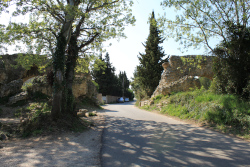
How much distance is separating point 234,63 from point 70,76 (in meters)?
8.37

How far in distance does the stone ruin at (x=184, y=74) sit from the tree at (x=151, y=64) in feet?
18.7

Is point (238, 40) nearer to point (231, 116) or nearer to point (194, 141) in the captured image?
point (231, 116)

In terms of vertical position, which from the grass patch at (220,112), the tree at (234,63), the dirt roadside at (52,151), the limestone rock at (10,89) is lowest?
the dirt roadside at (52,151)

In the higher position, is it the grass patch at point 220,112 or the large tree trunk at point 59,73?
the large tree trunk at point 59,73

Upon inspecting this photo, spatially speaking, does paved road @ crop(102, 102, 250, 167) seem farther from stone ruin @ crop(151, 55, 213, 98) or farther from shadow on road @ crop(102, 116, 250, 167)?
stone ruin @ crop(151, 55, 213, 98)

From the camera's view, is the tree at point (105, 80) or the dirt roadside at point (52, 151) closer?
the dirt roadside at point (52, 151)

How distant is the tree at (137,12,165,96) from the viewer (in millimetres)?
23422

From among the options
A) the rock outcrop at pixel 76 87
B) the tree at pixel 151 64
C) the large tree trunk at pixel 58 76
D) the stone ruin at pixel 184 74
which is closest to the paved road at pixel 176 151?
the large tree trunk at pixel 58 76

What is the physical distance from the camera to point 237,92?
8.37 meters

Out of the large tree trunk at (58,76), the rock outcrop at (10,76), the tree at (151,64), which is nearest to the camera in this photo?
the large tree trunk at (58,76)

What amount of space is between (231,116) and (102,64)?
8742 millimetres

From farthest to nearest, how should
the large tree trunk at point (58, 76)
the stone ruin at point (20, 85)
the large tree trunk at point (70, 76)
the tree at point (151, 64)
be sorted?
1. the tree at point (151, 64)
2. the stone ruin at point (20, 85)
3. the large tree trunk at point (70, 76)
4. the large tree trunk at point (58, 76)

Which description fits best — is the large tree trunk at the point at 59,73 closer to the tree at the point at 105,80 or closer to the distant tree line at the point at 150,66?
the distant tree line at the point at 150,66

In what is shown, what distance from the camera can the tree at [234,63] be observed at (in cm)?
832
